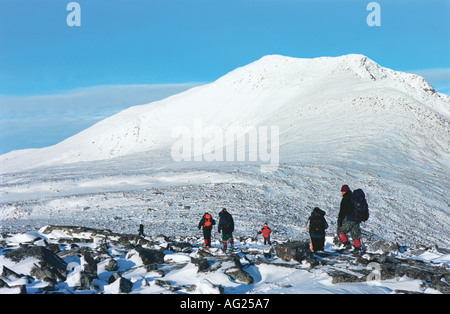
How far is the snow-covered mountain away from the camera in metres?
27.6

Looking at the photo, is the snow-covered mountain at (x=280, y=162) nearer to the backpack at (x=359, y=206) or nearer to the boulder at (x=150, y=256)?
the backpack at (x=359, y=206)

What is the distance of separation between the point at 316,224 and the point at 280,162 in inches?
1072

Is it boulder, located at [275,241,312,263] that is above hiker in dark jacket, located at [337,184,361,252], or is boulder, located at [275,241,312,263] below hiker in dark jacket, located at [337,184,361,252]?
below

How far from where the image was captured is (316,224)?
43.2ft

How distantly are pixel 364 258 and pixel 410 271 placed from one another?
156 centimetres

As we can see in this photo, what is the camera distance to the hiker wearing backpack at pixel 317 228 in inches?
519

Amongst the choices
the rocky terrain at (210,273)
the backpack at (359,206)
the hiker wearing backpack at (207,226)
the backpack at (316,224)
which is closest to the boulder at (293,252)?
the rocky terrain at (210,273)

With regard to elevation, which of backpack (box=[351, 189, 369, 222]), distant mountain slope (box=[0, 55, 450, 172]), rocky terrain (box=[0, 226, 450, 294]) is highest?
distant mountain slope (box=[0, 55, 450, 172])

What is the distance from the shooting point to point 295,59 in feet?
295

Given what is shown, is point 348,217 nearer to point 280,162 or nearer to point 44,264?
point 44,264

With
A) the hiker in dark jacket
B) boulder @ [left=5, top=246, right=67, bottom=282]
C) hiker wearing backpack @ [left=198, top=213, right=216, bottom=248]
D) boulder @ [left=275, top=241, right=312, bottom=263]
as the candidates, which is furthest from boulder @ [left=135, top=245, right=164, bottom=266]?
the hiker in dark jacket

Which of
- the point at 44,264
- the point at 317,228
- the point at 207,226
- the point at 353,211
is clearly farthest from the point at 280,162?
the point at 44,264

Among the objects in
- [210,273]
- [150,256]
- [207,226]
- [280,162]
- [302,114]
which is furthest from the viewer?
[302,114]

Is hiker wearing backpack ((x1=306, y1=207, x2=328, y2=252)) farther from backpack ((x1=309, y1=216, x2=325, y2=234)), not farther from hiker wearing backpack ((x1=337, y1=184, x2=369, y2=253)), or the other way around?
hiker wearing backpack ((x1=337, y1=184, x2=369, y2=253))
